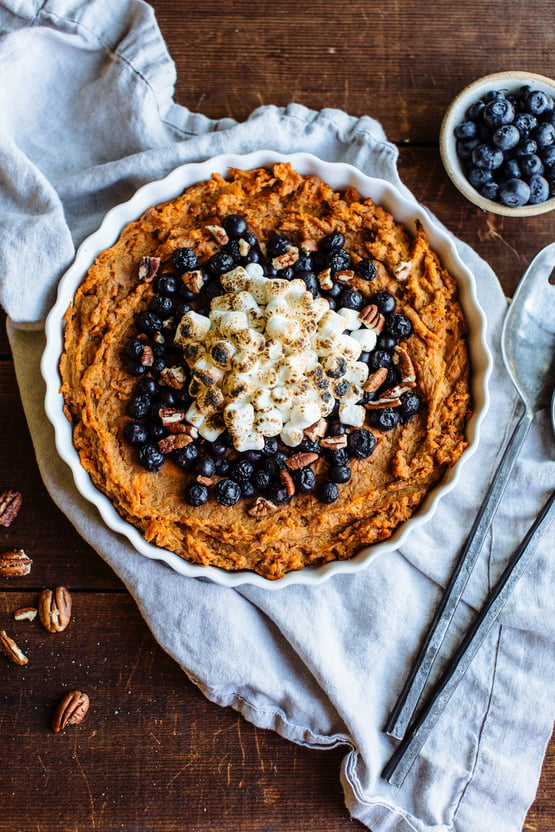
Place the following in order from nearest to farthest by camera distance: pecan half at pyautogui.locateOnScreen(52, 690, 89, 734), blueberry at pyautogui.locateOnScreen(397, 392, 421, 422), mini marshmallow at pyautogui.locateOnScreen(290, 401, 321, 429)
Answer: mini marshmallow at pyautogui.locateOnScreen(290, 401, 321, 429) < blueberry at pyautogui.locateOnScreen(397, 392, 421, 422) < pecan half at pyautogui.locateOnScreen(52, 690, 89, 734)

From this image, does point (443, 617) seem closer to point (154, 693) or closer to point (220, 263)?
point (154, 693)

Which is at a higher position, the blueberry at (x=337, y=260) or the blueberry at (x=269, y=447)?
the blueberry at (x=337, y=260)

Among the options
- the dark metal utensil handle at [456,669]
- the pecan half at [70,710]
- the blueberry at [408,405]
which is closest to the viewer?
the blueberry at [408,405]

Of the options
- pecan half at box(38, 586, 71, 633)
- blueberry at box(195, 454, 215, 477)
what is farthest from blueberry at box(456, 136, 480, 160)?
pecan half at box(38, 586, 71, 633)

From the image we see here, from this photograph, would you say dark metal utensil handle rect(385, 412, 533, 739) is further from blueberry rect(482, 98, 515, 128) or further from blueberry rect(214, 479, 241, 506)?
blueberry rect(482, 98, 515, 128)

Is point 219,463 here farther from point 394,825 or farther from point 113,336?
point 394,825

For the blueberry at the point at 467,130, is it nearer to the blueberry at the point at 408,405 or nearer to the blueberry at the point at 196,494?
the blueberry at the point at 408,405

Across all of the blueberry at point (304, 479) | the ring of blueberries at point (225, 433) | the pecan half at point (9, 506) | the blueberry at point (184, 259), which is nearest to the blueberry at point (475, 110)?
the ring of blueberries at point (225, 433)
